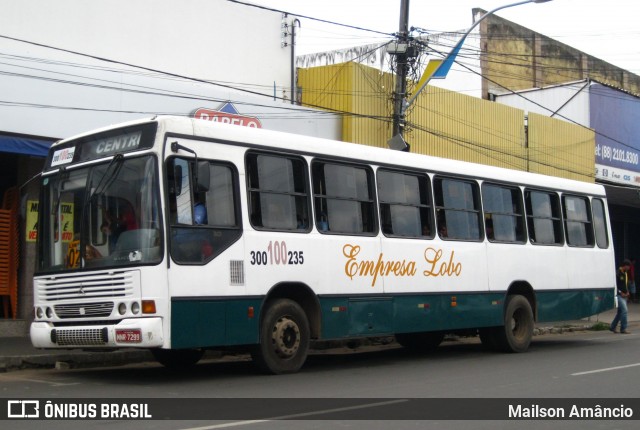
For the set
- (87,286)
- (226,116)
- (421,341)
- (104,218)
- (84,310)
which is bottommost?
(421,341)

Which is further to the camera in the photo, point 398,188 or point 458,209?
point 458,209

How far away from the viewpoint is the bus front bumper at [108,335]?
9602 mm

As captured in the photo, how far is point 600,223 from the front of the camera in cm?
1794

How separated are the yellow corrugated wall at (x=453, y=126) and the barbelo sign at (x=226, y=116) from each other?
3.58m

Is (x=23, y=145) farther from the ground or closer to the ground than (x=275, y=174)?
farther from the ground

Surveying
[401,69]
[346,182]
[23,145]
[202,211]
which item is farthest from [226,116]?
[202,211]

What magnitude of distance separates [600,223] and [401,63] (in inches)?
224

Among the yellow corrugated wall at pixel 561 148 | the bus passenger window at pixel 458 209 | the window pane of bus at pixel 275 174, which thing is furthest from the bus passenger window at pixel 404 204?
the yellow corrugated wall at pixel 561 148

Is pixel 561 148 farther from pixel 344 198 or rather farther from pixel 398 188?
pixel 344 198

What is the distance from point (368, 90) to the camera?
22.5 m

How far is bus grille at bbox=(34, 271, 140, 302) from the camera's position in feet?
32.2

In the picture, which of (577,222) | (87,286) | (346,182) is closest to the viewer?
(87,286)
